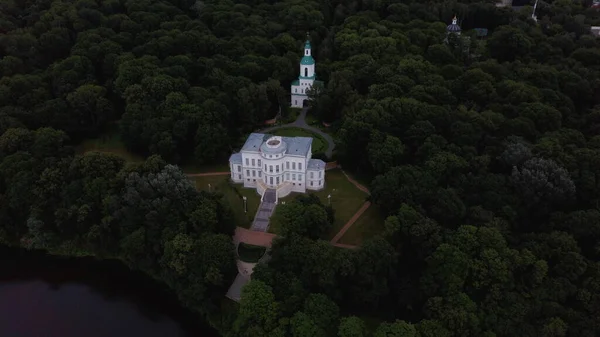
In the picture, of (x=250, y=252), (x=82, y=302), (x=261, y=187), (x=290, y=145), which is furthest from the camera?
(x=290, y=145)

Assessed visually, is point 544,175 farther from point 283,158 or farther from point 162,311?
point 162,311

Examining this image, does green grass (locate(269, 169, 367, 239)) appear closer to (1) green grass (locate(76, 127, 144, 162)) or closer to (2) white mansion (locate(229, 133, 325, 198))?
(2) white mansion (locate(229, 133, 325, 198))

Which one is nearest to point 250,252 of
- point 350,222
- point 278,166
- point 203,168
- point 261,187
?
point 261,187

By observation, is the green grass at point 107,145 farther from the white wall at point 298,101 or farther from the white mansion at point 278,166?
the white wall at point 298,101

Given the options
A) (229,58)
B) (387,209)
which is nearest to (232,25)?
(229,58)

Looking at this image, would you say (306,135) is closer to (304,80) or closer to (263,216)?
(304,80)

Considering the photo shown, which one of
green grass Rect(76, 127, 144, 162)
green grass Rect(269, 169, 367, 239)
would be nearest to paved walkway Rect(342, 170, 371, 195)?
green grass Rect(269, 169, 367, 239)

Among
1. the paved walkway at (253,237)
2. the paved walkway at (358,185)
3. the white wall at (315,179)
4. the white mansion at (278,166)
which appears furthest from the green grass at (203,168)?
the paved walkway at (358,185)
